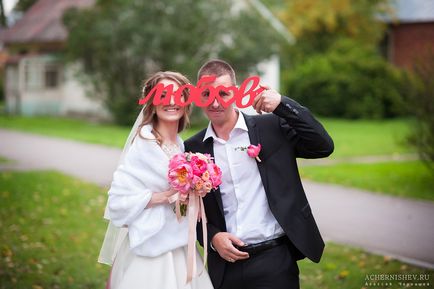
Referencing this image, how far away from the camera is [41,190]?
1202cm

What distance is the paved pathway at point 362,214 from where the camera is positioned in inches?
325

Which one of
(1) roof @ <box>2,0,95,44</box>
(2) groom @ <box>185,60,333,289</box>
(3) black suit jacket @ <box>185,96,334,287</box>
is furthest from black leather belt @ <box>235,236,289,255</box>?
(1) roof @ <box>2,0,95,44</box>

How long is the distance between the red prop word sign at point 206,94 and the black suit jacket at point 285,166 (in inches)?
8.6

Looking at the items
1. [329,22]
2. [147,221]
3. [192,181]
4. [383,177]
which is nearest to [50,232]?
[147,221]

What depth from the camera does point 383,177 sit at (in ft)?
44.1

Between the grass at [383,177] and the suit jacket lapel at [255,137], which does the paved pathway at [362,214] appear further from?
the suit jacket lapel at [255,137]

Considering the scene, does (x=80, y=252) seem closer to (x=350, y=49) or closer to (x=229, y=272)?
(x=229, y=272)

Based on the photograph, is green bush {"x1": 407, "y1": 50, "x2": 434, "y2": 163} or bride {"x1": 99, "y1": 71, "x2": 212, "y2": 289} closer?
bride {"x1": 99, "y1": 71, "x2": 212, "y2": 289}

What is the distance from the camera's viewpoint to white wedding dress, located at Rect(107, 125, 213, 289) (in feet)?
13.1

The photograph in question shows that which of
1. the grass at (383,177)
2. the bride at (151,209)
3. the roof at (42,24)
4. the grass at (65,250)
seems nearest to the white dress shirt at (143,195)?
the bride at (151,209)

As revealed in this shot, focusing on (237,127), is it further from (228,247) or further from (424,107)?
(424,107)

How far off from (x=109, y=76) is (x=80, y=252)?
19.0 m

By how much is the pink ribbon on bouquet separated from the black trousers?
24cm

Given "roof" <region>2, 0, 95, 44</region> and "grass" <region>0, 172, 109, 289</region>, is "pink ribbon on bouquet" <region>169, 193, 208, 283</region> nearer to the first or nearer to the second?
"grass" <region>0, 172, 109, 289</region>
